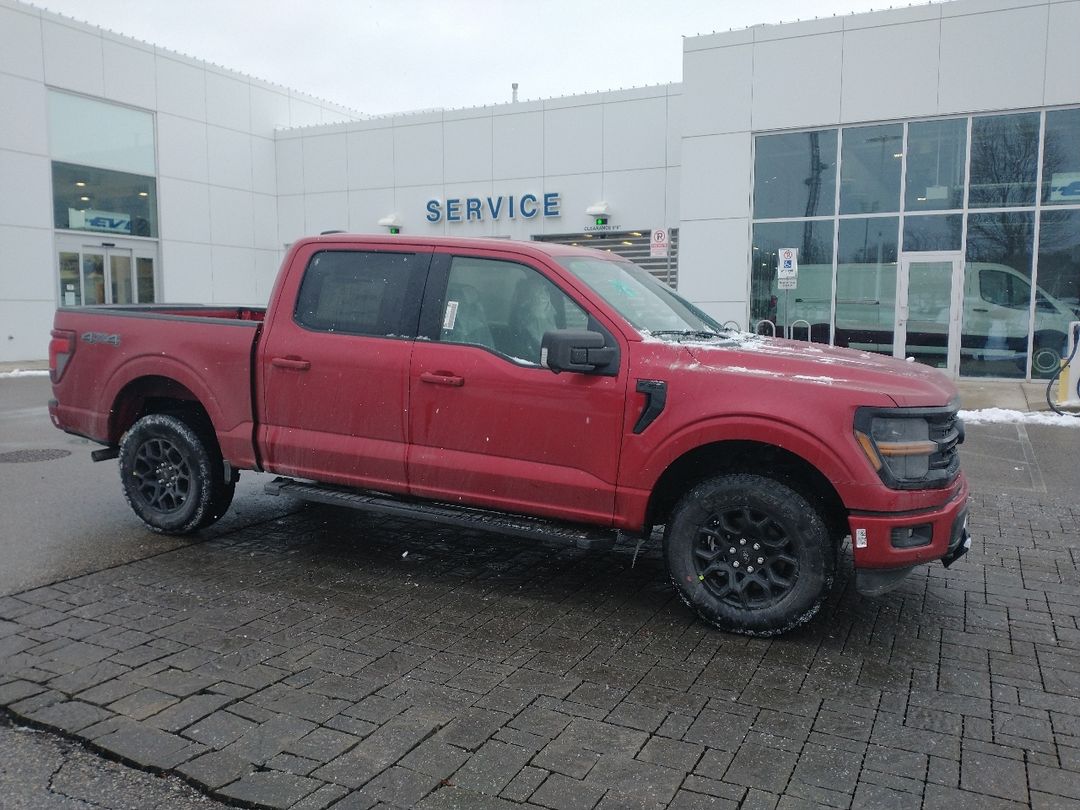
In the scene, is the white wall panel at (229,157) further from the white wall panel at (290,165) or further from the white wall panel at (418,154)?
the white wall panel at (418,154)

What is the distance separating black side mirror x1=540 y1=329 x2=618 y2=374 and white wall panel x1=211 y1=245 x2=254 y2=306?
79.1 feet

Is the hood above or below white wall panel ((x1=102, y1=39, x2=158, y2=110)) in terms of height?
below

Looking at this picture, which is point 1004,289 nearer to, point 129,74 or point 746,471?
point 746,471

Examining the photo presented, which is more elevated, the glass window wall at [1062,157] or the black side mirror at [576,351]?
the glass window wall at [1062,157]

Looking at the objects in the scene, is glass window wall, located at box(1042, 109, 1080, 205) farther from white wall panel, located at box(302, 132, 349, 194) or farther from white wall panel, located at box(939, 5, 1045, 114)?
white wall panel, located at box(302, 132, 349, 194)

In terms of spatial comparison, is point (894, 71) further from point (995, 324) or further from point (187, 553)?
point (187, 553)

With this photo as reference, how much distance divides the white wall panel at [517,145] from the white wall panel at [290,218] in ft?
23.3

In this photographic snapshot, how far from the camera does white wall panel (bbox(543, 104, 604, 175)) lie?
73.7ft

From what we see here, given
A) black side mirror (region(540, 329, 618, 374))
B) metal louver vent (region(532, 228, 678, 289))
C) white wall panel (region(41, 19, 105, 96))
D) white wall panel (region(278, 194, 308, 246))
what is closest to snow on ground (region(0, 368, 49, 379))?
white wall panel (region(41, 19, 105, 96))

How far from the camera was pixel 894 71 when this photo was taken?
17422 millimetres

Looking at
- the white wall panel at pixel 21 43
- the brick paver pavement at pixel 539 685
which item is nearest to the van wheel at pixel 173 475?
the brick paver pavement at pixel 539 685

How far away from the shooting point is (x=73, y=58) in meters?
22.6

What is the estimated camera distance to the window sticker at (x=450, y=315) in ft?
17.4

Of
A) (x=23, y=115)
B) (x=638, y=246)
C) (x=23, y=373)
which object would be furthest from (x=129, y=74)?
(x=638, y=246)
